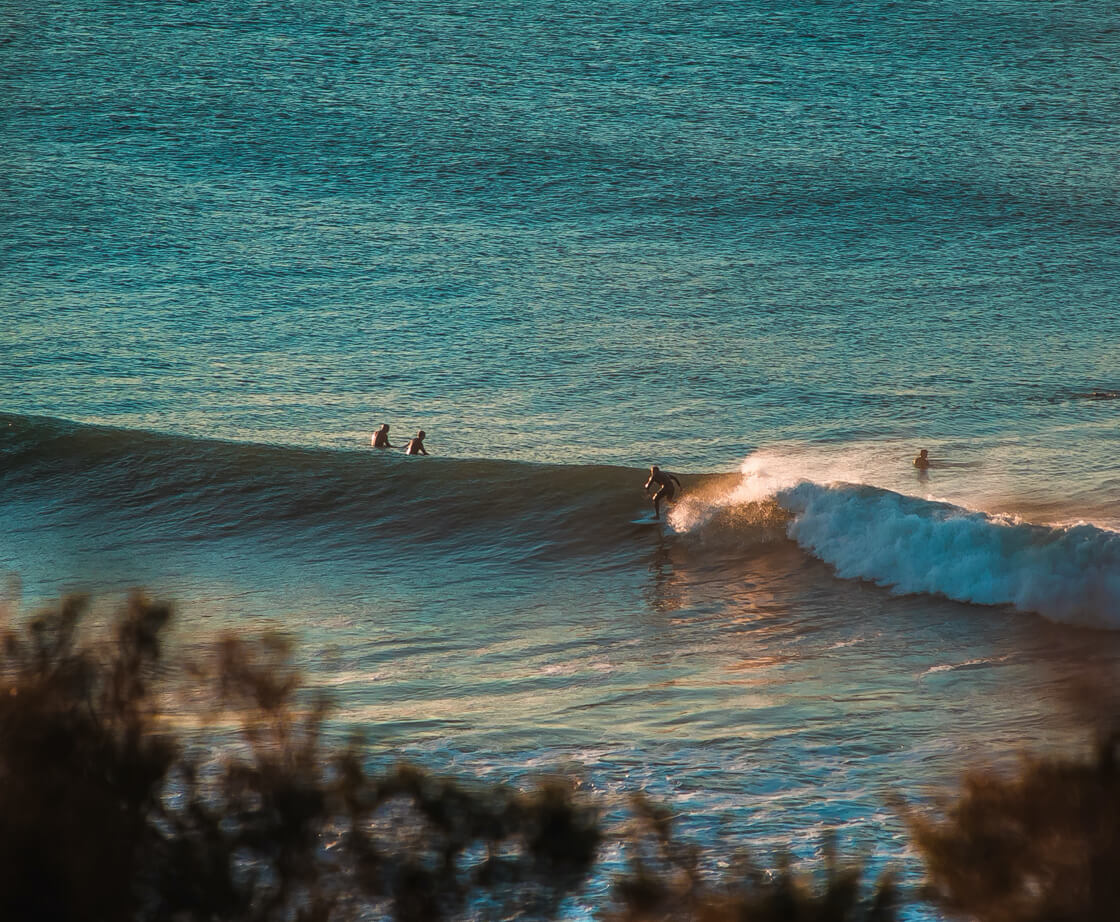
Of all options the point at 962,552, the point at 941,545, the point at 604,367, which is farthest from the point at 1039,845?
the point at 604,367

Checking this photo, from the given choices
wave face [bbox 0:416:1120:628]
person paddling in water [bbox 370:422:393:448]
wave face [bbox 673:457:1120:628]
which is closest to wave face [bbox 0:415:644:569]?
wave face [bbox 0:416:1120:628]

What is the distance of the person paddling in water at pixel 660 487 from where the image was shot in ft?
56.7

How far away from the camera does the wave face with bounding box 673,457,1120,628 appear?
12953mm

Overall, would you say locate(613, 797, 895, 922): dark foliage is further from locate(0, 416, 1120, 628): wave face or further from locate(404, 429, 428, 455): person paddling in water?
locate(404, 429, 428, 455): person paddling in water

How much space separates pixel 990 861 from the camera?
3.26m

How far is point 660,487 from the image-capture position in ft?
58.0

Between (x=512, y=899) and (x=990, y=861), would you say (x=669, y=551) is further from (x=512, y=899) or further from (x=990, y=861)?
(x=990, y=861)

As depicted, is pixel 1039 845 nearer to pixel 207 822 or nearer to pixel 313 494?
pixel 207 822

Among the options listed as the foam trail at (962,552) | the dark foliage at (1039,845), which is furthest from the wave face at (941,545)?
the dark foliage at (1039,845)

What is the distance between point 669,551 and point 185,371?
647 inches

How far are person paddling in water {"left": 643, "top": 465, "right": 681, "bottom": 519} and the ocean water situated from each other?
28 cm

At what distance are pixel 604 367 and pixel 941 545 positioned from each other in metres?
15.1

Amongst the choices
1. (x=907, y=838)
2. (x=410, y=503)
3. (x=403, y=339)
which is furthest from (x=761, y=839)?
(x=403, y=339)

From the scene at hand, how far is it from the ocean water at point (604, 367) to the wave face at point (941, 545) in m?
0.05
